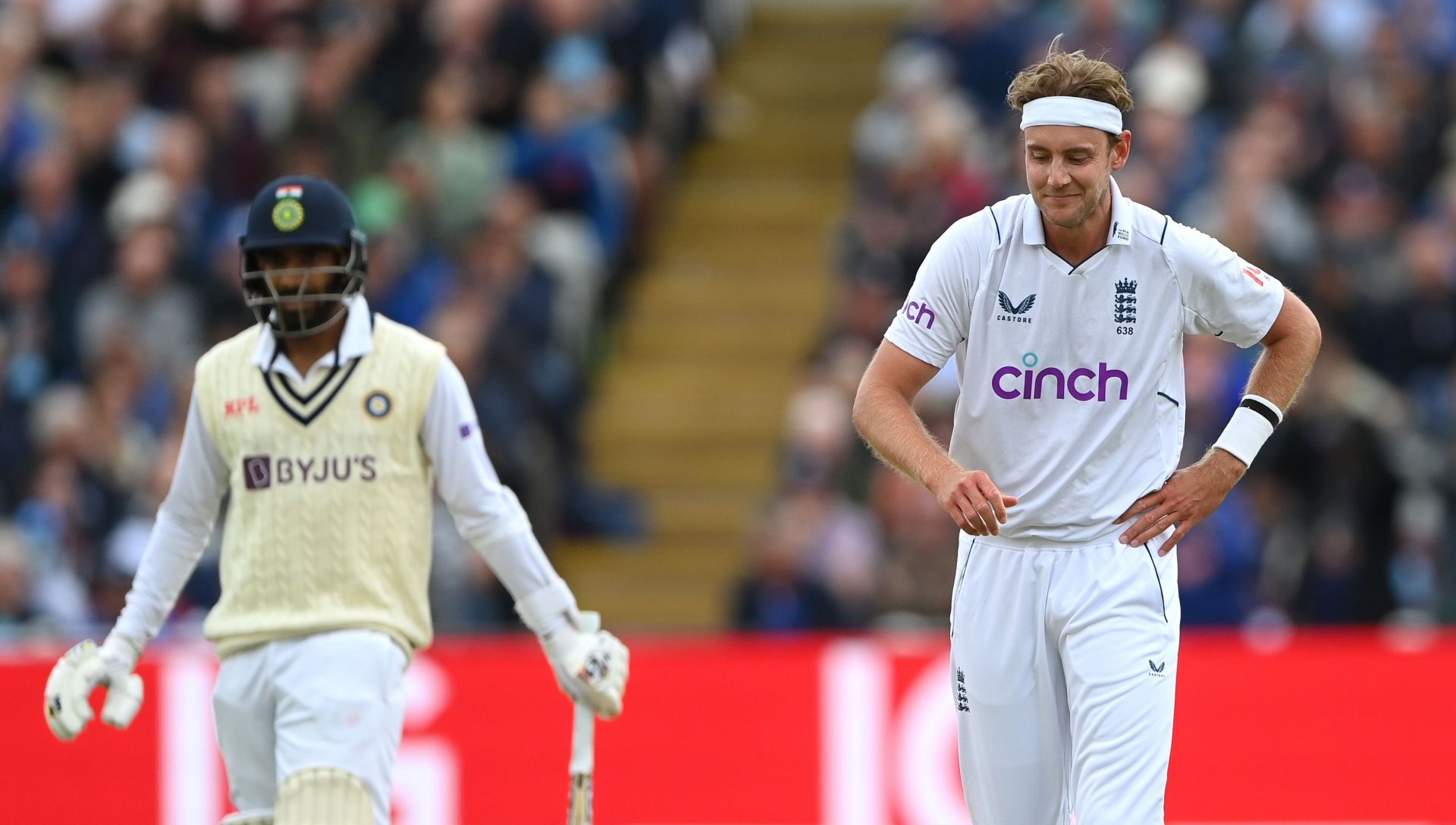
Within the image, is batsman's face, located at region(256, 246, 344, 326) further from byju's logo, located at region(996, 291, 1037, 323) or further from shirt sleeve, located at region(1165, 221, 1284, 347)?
shirt sleeve, located at region(1165, 221, 1284, 347)

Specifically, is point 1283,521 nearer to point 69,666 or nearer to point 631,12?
point 631,12

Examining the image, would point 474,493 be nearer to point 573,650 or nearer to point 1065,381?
point 573,650

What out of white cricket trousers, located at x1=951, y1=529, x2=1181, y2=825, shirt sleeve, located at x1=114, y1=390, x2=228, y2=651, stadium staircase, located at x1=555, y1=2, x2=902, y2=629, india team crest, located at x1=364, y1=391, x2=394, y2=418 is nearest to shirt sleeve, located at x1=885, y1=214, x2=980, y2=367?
white cricket trousers, located at x1=951, y1=529, x2=1181, y2=825

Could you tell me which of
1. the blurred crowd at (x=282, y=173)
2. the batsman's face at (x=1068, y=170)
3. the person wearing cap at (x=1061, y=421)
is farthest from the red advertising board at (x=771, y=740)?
the batsman's face at (x=1068, y=170)

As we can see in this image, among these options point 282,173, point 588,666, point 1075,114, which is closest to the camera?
point 1075,114

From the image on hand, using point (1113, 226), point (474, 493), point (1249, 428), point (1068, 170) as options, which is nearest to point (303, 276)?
point (474, 493)

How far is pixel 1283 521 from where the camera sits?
43.1 ft

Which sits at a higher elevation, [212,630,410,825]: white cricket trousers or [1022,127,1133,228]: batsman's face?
[1022,127,1133,228]: batsman's face

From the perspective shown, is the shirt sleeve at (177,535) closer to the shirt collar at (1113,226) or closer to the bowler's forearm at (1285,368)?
the shirt collar at (1113,226)

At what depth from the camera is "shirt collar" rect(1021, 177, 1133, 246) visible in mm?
6973

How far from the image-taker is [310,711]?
6.91m

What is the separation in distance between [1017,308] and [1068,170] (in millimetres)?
460

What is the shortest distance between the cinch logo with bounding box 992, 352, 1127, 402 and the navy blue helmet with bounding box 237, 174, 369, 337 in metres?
2.06

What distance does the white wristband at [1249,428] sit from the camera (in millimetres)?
7059
